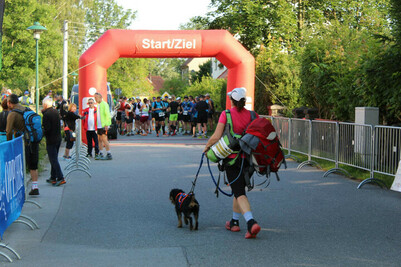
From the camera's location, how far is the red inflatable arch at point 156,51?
20.1m

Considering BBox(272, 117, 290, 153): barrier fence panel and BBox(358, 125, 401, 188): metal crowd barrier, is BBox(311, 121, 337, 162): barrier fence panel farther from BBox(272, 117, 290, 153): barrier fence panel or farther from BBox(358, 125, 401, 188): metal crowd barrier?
BBox(272, 117, 290, 153): barrier fence panel

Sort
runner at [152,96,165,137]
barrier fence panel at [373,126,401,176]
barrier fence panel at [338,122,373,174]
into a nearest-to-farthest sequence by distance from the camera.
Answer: barrier fence panel at [373,126,401,176] → barrier fence panel at [338,122,373,174] → runner at [152,96,165,137]

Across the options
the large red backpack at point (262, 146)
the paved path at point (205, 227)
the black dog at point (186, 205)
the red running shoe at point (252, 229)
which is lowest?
the paved path at point (205, 227)

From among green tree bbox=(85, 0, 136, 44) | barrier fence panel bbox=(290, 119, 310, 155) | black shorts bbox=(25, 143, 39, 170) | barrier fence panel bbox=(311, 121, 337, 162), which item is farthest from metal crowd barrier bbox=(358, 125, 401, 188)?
green tree bbox=(85, 0, 136, 44)

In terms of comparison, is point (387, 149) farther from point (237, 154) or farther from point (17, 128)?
point (17, 128)

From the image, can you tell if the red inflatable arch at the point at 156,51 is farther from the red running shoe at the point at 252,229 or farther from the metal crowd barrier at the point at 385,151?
the red running shoe at the point at 252,229

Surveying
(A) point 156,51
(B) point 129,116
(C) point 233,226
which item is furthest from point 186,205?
(B) point 129,116

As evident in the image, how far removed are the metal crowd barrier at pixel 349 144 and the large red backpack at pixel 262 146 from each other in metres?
4.70

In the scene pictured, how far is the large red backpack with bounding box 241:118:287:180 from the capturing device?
677cm

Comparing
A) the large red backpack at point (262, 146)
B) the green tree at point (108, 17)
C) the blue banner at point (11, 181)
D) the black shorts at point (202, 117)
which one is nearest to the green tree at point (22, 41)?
the green tree at point (108, 17)

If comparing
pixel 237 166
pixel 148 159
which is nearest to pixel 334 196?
pixel 237 166

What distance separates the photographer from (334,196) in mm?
10094

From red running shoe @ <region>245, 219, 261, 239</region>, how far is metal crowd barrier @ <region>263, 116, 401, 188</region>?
4.94 m

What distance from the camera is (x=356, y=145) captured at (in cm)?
1234
